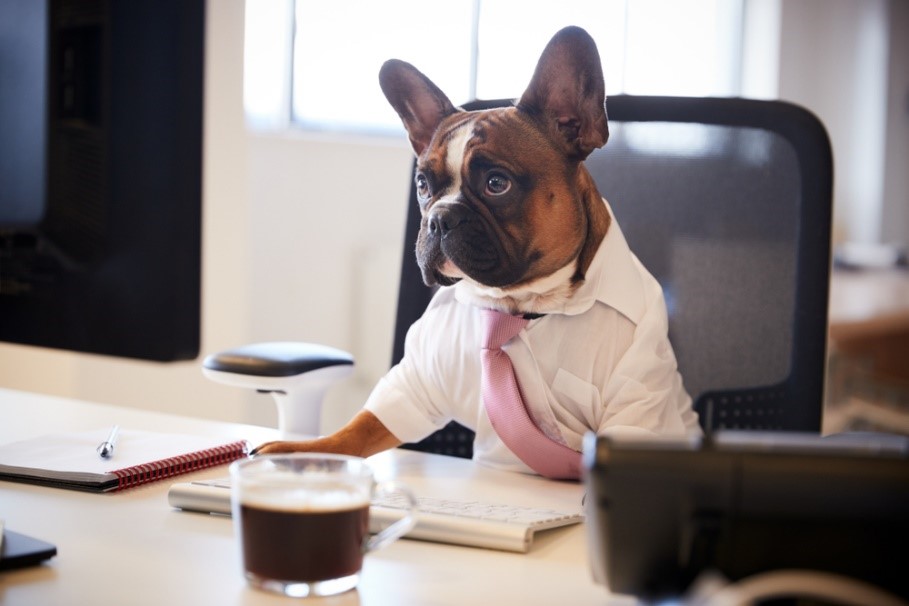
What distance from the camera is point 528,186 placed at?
855mm

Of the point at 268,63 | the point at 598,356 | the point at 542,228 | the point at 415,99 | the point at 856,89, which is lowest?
the point at 598,356

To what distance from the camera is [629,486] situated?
19.3 inches

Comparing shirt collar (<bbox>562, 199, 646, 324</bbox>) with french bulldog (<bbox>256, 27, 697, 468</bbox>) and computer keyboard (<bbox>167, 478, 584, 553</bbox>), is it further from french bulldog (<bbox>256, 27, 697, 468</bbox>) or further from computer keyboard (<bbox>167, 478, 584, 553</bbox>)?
computer keyboard (<bbox>167, 478, 584, 553</bbox>)

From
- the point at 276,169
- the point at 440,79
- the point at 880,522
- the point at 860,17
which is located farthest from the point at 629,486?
the point at 860,17

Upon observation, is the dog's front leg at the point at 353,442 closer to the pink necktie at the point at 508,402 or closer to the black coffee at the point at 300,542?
the pink necktie at the point at 508,402

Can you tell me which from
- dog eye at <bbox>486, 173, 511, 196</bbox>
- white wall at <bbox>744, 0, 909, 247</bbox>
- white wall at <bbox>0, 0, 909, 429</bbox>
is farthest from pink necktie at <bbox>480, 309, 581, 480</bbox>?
white wall at <bbox>744, 0, 909, 247</bbox>

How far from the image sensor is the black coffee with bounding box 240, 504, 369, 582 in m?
0.59

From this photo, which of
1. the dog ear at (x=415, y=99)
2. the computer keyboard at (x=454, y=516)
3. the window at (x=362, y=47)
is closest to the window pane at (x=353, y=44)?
the window at (x=362, y=47)

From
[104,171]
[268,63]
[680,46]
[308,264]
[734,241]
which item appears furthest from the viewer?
[680,46]

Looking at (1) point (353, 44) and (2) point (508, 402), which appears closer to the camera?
(2) point (508, 402)

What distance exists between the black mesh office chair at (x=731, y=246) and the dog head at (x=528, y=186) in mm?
262

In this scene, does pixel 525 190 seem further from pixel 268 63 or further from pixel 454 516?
pixel 268 63

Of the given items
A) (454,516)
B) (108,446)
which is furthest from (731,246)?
(108,446)

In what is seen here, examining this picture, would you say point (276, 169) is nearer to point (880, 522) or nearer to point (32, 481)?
point (32, 481)
